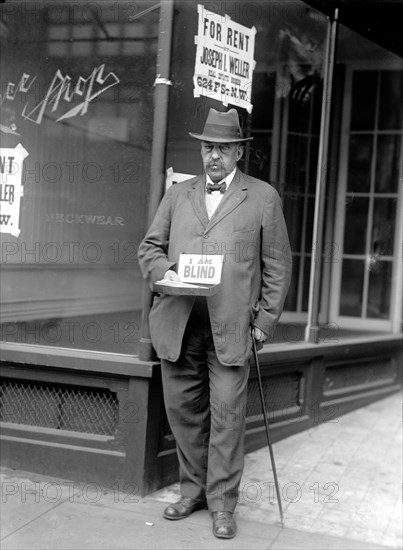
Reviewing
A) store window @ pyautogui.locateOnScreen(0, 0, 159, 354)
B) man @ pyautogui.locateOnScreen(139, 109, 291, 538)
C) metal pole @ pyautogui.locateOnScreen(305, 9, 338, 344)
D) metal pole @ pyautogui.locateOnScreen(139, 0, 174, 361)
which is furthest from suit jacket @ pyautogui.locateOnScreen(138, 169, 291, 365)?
metal pole @ pyautogui.locateOnScreen(305, 9, 338, 344)

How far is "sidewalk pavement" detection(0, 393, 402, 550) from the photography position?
3762 mm

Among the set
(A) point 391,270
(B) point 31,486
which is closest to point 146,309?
(B) point 31,486

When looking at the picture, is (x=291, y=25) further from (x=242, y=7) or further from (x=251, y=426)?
(x=251, y=426)

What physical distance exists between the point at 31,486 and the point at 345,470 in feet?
7.03

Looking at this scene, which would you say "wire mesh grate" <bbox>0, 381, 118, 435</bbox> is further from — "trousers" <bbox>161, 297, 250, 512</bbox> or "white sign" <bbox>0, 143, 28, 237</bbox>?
"white sign" <bbox>0, 143, 28, 237</bbox>

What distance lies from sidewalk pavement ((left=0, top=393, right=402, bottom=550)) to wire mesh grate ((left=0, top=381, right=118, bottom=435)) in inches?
13.6

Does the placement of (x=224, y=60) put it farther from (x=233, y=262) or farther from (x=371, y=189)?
(x=371, y=189)

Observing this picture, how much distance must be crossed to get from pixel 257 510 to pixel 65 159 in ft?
8.96

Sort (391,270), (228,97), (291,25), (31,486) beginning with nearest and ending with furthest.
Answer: (31,486)
(228,97)
(291,25)
(391,270)

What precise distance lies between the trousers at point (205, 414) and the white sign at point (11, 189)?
166cm

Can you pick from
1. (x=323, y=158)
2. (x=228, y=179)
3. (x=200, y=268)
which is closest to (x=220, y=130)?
(x=228, y=179)

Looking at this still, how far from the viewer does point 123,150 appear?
481 cm

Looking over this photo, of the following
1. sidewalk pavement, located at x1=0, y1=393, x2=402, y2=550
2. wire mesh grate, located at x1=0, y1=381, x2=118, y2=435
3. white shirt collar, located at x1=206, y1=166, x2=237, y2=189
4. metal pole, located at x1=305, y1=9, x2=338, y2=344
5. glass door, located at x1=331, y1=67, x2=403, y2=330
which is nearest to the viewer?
sidewalk pavement, located at x1=0, y1=393, x2=402, y2=550

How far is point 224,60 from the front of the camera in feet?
15.4
